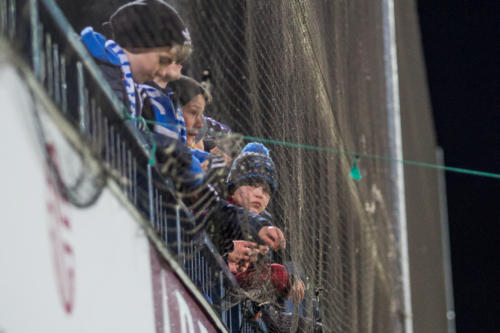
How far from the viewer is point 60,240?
1578 millimetres

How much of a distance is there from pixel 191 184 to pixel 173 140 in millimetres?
150

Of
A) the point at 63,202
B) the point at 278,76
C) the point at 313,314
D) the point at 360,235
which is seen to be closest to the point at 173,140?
the point at 63,202

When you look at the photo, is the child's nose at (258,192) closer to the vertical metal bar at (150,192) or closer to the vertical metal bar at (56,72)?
the vertical metal bar at (150,192)

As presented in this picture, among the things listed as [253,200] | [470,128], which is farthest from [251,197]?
[470,128]

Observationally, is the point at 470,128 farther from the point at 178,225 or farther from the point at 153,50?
the point at 153,50

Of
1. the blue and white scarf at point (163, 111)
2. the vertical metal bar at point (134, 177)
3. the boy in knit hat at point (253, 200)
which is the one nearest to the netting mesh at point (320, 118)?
the boy in knit hat at point (253, 200)

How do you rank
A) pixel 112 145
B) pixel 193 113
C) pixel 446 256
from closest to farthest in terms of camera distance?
pixel 112 145 → pixel 193 113 → pixel 446 256

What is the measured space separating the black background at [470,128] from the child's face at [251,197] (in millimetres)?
4048

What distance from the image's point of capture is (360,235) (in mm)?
5297

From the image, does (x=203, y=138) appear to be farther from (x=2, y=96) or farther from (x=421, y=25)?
(x=421, y=25)

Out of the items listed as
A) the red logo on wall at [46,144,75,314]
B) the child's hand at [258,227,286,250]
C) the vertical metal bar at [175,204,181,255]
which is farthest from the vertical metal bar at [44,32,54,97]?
the child's hand at [258,227,286,250]

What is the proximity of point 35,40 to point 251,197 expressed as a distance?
4.31ft

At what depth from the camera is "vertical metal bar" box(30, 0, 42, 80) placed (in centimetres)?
154

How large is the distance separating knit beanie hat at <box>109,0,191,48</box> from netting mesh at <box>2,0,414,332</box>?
0.39 feet
